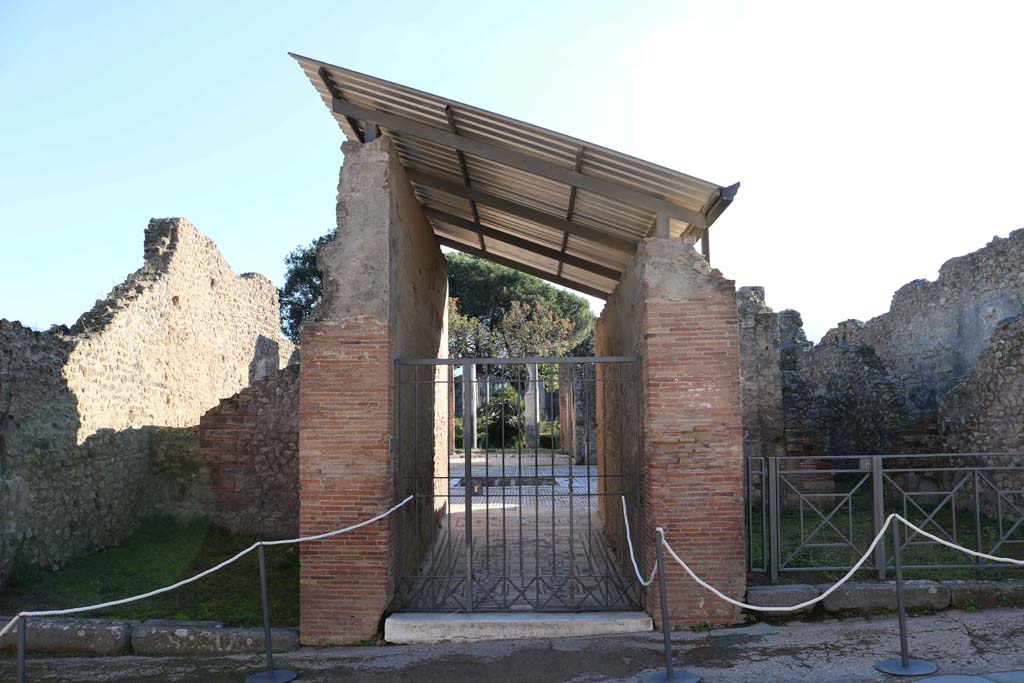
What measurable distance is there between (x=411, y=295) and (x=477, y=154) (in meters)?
1.97

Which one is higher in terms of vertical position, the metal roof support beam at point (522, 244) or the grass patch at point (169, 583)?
the metal roof support beam at point (522, 244)

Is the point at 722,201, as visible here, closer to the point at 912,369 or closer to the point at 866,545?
the point at 866,545

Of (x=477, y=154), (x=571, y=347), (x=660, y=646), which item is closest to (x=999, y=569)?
(x=660, y=646)

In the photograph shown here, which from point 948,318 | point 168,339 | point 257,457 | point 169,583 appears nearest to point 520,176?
point 169,583

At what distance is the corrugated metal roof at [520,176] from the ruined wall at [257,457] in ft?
13.3

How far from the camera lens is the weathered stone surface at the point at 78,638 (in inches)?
250

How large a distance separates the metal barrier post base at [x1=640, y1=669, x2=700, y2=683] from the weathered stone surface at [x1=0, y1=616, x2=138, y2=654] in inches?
169

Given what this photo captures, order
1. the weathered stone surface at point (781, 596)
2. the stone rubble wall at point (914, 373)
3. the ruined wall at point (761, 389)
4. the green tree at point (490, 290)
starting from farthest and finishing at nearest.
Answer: the green tree at point (490, 290)
the ruined wall at point (761, 389)
the stone rubble wall at point (914, 373)
the weathered stone surface at point (781, 596)

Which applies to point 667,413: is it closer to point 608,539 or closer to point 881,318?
point 608,539

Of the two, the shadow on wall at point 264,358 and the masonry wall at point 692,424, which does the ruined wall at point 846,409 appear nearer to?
the masonry wall at point 692,424

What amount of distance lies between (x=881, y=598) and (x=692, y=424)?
2.26 metres

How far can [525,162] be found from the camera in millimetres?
6832

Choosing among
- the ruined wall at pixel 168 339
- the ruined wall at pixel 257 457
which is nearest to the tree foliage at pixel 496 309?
the ruined wall at pixel 168 339

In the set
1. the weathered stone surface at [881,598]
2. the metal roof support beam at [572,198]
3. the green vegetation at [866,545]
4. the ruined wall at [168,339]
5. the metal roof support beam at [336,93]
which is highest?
the metal roof support beam at [336,93]
